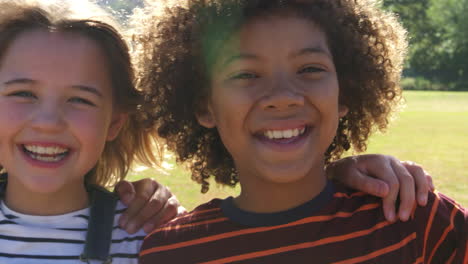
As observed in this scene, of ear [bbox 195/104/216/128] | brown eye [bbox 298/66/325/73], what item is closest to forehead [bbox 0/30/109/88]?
ear [bbox 195/104/216/128]

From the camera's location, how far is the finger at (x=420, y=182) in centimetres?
207

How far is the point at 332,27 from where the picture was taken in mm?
2379

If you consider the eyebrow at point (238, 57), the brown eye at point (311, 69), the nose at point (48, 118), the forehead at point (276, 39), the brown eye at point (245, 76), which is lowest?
the nose at point (48, 118)

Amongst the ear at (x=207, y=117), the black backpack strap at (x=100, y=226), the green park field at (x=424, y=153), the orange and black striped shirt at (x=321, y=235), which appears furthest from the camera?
the green park field at (x=424, y=153)

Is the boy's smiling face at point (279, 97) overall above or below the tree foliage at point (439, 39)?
below

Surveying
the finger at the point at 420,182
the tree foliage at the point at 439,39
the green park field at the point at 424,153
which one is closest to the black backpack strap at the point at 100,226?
the green park field at the point at 424,153

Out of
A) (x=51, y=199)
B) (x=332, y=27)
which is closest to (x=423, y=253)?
(x=332, y=27)

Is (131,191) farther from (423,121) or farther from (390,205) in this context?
(423,121)

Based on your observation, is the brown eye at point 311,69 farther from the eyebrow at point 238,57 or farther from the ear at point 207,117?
the ear at point 207,117

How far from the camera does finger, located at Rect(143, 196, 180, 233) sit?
2432mm

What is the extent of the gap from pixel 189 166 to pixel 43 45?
2.90 ft

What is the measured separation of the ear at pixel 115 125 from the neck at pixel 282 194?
0.68m

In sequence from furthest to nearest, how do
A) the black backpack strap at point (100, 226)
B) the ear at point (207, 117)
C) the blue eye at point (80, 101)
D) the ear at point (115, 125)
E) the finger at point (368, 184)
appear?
the ear at point (115, 125)
the ear at point (207, 117)
the blue eye at point (80, 101)
the black backpack strap at point (100, 226)
the finger at point (368, 184)

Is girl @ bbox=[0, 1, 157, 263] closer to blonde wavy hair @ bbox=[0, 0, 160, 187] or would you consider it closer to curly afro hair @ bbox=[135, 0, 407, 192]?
blonde wavy hair @ bbox=[0, 0, 160, 187]
